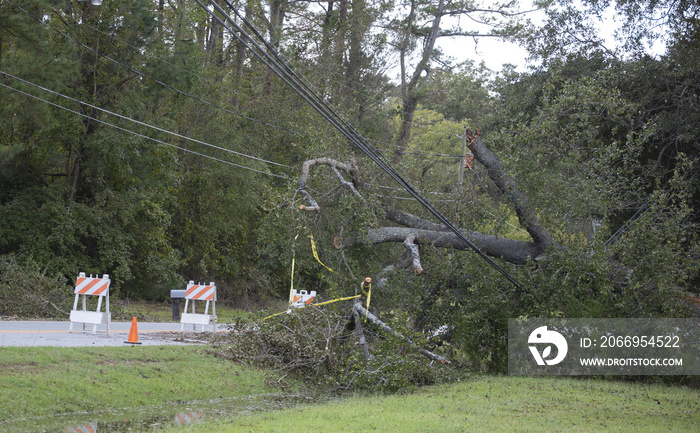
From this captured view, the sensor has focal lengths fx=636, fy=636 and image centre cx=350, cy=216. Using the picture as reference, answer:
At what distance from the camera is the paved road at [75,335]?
11.2m

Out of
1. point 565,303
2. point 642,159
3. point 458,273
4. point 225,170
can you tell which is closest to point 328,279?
point 458,273

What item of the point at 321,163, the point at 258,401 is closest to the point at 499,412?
the point at 258,401

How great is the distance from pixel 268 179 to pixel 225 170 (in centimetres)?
235

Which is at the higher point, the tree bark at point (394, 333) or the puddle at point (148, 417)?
the tree bark at point (394, 333)

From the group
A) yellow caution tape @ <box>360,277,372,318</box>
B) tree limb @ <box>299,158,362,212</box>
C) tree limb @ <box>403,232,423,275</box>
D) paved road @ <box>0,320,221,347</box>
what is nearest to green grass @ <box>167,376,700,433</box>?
yellow caution tape @ <box>360,277,372,318</box>

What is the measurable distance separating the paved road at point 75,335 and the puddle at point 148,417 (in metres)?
3.45

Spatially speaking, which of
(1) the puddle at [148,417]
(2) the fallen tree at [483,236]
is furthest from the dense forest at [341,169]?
(1) the puddle at [148,417]

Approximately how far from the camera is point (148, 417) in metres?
7.94

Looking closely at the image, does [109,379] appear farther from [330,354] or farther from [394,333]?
[394,333]

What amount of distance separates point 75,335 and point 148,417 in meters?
5.55

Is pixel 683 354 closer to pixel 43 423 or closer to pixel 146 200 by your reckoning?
pixel 43 423

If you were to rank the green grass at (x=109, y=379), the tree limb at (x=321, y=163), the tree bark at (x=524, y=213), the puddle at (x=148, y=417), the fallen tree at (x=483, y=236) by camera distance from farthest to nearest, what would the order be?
1. the tree bark at (x=524, y=213)
2. the fallen tree at (x=483, y=236)
3. the tree limb at (x=321, y=163)
4. the green grass at (x=109, y=379)
5. the puddle at (x=148, y=417)

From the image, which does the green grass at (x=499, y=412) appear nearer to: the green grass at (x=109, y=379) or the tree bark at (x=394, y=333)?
the tree bark at (x=394, y=333)
